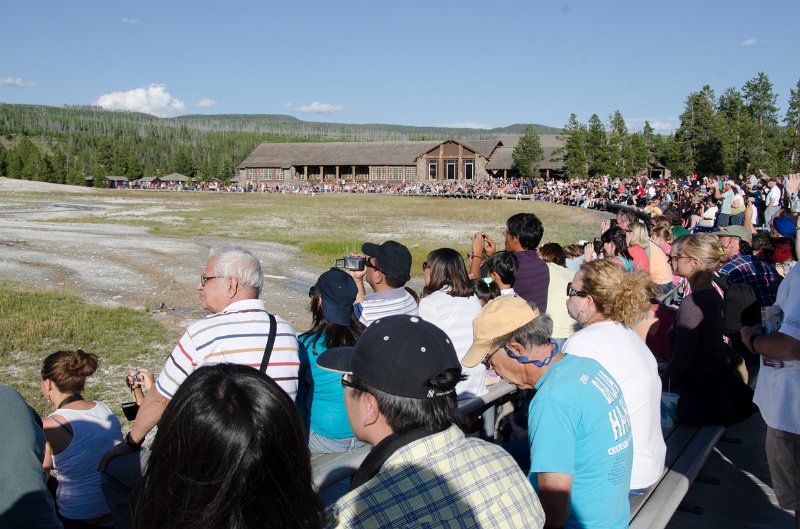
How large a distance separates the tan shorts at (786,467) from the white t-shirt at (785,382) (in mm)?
74

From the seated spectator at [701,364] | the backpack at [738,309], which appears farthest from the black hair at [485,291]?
the backpack at [738,309]

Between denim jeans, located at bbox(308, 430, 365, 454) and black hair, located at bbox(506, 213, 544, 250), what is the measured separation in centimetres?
314

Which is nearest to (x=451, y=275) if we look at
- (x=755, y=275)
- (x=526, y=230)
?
(x=526, y=230)

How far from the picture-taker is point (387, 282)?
5480 mm

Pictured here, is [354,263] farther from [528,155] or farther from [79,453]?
[528,155]

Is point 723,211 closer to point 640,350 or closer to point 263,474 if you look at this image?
point 640,350

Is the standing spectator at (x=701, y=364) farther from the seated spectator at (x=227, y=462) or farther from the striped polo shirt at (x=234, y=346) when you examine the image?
the seated spectator at (x=227, y=462)

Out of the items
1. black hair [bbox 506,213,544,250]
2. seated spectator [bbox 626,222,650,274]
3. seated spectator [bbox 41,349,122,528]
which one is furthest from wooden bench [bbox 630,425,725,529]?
seated spectator [bbox 626,222,650,274]

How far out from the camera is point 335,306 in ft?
13.6

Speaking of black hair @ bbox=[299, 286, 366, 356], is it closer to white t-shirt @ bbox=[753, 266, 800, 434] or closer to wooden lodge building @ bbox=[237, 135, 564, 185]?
white t-shirt @ bbox=[753, 266, 800, 434]

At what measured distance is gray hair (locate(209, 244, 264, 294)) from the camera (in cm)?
368

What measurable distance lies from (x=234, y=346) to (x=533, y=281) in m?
3.50

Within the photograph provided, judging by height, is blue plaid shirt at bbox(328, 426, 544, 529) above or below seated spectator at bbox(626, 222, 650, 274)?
below

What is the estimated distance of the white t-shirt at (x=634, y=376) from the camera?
11.2 feet
